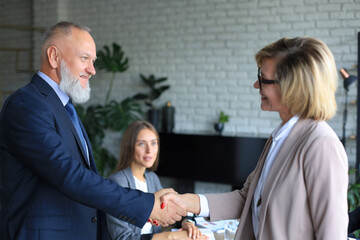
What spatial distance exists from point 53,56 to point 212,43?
3.78 metres

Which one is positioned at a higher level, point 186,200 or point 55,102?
point 55,102

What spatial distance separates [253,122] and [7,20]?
478 centimetres

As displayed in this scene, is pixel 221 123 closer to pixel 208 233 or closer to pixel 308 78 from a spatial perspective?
pixel 208 233

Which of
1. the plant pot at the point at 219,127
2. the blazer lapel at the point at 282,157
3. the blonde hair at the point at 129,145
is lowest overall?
the plant pot at the point at 219,127

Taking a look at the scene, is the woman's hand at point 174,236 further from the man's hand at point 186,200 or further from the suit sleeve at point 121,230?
the man's hand at point 186,200

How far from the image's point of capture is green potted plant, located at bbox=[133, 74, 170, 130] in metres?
5.85

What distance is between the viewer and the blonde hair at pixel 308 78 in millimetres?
1521

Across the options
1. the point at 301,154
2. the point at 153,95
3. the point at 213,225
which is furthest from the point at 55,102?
the point at 153,95

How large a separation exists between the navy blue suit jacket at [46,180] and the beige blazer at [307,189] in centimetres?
63

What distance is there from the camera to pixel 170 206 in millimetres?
2143

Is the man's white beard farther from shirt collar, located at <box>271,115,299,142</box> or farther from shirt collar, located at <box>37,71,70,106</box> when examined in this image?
shirt collar, located at <box>271,115,299,142</box>

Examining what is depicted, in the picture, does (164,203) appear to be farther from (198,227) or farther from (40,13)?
(40,13)

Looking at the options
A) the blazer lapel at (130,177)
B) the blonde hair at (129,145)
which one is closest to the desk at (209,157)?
the blonde hair at (129,145)

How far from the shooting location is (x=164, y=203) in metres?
2.13
